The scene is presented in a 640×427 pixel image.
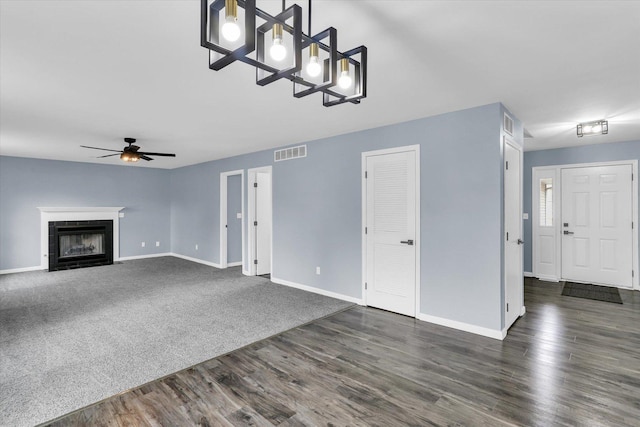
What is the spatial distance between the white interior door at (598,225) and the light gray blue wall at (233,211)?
21.2 ft

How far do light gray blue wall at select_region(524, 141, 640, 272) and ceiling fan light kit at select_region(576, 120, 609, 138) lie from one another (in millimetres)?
1757

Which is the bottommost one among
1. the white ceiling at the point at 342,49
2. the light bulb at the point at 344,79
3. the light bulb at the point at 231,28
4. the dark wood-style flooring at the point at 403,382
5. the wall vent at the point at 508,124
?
the dark wood-style flooring at the point at 403,382

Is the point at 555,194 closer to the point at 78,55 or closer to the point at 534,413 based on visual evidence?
the point at 534,413

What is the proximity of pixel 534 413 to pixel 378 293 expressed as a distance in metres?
2.28

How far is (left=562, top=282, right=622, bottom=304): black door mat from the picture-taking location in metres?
4.76

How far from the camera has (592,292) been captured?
5.08m

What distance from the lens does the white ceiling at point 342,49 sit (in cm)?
183

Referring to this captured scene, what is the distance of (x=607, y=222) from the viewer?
542cm

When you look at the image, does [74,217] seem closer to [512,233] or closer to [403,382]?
[403,382]

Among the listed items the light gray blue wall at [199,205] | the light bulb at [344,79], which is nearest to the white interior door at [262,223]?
the light gray blue wall at [199,205]

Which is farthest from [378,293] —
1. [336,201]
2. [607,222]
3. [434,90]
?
[607,222]

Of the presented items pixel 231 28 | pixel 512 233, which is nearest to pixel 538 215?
pixel 512 233

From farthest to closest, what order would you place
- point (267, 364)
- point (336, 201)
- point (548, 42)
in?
point (336, 201) < point (267, 364) < point (548, 42)

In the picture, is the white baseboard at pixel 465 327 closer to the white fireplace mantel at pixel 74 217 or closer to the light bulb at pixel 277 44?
the light bulb at pixel 277 44
